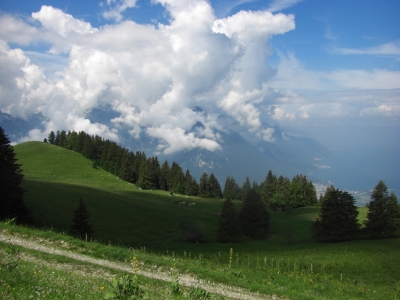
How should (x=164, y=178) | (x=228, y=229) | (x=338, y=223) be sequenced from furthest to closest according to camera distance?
(x=164, y=178) < (x=228, y=229) < (x=338, y=223)

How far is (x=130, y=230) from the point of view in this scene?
61562 mm

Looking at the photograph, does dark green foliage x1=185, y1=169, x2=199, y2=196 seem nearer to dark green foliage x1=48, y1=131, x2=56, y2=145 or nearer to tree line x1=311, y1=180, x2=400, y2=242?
tree line x1=311, y1=180, x2=400, y2=242

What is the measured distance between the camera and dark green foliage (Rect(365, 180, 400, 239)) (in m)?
61.2

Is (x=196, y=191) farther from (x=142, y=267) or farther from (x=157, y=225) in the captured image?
(x=142, y=267)

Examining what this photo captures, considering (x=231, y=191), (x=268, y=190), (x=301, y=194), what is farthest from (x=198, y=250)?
(x=231, y=191)

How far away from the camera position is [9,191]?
1511 inches

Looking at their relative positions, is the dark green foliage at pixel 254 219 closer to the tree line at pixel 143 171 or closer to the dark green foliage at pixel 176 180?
the tree line at pixel 143 171

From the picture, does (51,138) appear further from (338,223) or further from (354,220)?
(354,220)

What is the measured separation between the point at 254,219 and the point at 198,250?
28781mm

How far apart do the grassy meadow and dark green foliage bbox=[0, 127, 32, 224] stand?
8.07 meters

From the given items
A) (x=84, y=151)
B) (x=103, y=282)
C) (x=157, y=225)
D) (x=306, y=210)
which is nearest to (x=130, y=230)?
(x=157, y=225)

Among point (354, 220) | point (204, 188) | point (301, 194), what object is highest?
point (301, 194)

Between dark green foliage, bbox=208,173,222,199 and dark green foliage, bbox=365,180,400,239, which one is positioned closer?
dark green foliage, bbox=365,180,400,239

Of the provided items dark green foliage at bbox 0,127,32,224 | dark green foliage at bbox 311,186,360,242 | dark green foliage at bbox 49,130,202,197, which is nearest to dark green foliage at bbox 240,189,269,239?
dark green foliage at bbox 311,186,360,242
